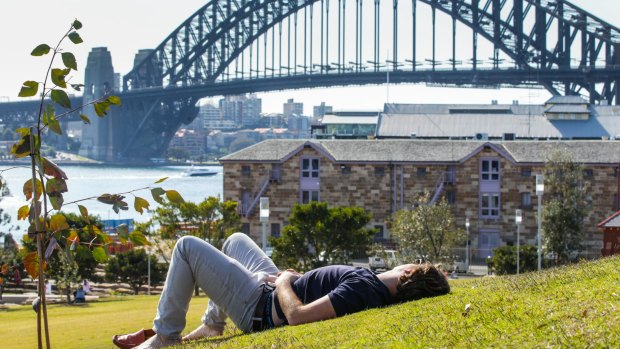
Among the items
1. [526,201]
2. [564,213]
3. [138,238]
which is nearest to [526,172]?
[526,201]

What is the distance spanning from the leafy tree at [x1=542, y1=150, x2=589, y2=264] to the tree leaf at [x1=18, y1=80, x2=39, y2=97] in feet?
77.5

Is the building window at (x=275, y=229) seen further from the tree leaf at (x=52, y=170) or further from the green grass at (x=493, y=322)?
the tree leaf at (x=52, y=170)

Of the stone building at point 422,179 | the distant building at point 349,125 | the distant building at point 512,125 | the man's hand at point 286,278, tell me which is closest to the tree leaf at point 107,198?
the man's hand at point 286,278

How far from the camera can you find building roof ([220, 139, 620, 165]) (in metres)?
36.4

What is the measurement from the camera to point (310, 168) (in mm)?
37906

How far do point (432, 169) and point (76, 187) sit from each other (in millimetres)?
61785

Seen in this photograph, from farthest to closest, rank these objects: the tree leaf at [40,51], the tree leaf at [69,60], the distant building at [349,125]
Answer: the distant building at [349,125]
the tree leaf at [69,60]
the tree leaf at [40,51]

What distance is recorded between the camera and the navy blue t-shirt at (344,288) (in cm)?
650

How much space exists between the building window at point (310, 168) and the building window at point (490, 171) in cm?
523

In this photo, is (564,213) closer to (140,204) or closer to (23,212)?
(23,212)

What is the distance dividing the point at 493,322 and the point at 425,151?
3275 centimetres

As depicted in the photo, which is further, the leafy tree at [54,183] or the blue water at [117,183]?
the blue water at [117,183]

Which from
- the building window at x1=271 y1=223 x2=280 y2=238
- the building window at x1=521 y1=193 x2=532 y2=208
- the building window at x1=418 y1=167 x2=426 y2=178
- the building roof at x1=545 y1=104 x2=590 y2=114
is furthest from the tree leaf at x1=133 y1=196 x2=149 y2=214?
the building roof at x1=545 y1=104 x2=590 y2=114

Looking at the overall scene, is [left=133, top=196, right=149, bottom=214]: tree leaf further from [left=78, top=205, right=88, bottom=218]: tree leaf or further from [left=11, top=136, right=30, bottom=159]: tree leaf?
[left=11, top=136, right=30, bottom=159]: tree leaf
